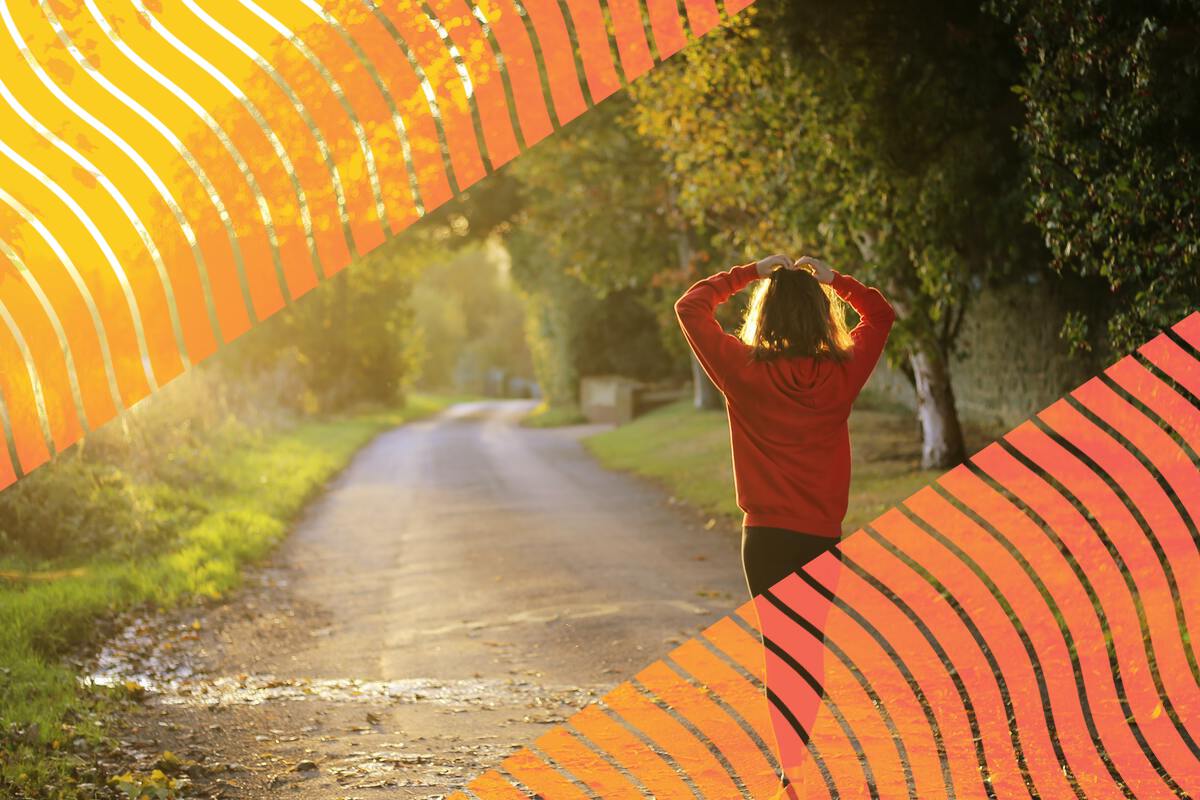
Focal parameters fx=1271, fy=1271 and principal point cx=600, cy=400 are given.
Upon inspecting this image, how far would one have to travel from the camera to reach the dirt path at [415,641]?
5977 millimetres

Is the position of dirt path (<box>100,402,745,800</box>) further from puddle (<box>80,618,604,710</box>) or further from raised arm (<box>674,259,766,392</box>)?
raised arm (<box>674,259,766,392</box>)

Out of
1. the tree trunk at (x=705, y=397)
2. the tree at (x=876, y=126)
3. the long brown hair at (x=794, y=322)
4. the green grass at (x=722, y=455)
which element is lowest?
the green grass at (x=722, y=455)

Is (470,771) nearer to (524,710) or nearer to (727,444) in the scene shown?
(524,710)

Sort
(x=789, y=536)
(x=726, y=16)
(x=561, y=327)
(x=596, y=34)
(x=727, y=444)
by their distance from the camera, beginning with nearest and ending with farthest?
(x=789, y=536) → (x=726, y=16) → (x=596, y=34) → (x=727, y=444) → (x=561, y=327)

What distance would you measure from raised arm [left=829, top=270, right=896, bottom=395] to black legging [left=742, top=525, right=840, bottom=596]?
0.54 meters

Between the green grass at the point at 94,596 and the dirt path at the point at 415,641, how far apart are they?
11.9 inches

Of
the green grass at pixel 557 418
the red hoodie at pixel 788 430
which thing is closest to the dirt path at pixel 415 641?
the red hoodie at pixel 788 430

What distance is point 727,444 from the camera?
21.3 m

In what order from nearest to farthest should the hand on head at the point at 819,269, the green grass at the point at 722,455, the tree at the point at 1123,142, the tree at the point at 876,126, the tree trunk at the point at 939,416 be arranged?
1. the hand on head at the point at 819,269
2. the tree at the point at 1123,142
3. the tree at the point at 876,126
4. the green grass at the point at 722,455
5. the tree trunk at the point at 939,416

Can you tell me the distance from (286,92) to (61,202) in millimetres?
2786

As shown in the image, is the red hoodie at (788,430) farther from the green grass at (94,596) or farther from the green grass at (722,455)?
the green grass at (722,455)

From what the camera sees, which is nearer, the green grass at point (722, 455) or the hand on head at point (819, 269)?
the hand on head at point (819, 269)

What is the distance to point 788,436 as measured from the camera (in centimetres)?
438

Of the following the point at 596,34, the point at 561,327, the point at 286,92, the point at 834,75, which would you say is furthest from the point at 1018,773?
the point at 561,327
